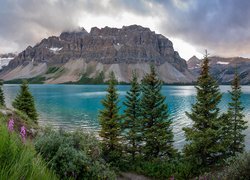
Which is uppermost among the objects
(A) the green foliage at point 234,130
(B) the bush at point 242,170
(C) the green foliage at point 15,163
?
(C) the green foliage at point 15,163

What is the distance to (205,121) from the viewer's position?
1024 inches

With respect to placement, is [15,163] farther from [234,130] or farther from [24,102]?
[24,102]

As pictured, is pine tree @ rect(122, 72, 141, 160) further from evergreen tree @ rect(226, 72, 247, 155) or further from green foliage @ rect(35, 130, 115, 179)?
green foliage @ rect(35, 130, 115, 179)

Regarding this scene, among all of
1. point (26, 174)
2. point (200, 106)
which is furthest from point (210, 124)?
point (26, 174)

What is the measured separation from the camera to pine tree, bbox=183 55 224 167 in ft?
84.5

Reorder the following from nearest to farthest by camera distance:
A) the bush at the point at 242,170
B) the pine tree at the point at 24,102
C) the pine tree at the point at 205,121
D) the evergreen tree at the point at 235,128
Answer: the bush at the point at 242,170 < the pine tree at the point at 205,121 < the evergreen tree at the point at 235,128 < the pine tree at the point at 24,102

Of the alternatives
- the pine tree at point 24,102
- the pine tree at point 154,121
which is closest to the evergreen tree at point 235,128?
the pine tree at point 154,121

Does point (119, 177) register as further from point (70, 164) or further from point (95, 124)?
point (95, 124)

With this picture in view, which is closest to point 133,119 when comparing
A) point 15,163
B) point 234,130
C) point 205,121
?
point 205,121

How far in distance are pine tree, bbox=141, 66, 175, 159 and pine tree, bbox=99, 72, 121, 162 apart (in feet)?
11.8

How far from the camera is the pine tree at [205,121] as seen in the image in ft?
84.5

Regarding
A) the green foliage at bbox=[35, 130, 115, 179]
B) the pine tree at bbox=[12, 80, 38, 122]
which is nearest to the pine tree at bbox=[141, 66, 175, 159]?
the green foliage at bbox=[35, 130, 115, 179]

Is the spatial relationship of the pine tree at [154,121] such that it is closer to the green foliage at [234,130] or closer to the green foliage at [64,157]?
the green foliage at [234,130]

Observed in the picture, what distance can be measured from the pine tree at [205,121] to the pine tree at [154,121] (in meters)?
4.07
